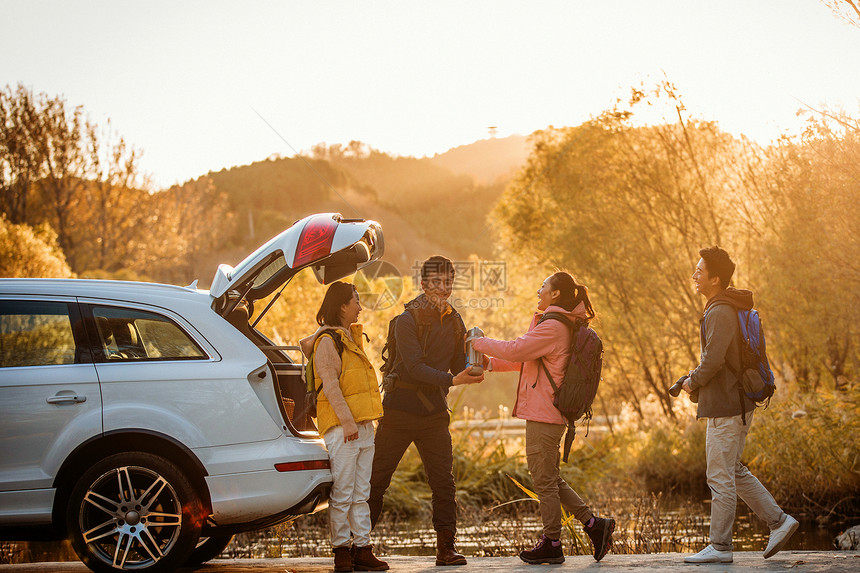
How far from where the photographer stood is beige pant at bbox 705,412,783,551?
19.1 ft

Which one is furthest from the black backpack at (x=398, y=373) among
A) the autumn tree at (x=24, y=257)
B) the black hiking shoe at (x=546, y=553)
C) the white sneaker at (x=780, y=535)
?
the autumn tree at (x=24, y=257)

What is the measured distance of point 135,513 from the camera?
525cm

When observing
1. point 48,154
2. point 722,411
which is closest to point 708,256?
point 722,411

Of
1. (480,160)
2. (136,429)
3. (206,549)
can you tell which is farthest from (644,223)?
(480,160)

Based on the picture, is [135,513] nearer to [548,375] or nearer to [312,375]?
[312,375]

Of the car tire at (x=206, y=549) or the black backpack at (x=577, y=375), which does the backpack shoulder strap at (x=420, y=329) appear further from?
the car tire at (x=206, y=549)

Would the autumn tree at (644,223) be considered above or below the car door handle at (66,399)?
above

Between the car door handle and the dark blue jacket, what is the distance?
187 cm

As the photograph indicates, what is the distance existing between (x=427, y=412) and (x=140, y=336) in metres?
1.83

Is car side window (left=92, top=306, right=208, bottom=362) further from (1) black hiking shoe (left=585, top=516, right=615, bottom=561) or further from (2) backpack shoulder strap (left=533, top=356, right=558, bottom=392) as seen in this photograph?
(1) black hiking shoe (left=585, top=516, right=615, bottom=561)

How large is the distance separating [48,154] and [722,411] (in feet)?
140

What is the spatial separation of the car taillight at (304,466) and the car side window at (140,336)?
79 cm

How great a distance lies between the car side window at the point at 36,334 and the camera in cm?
534

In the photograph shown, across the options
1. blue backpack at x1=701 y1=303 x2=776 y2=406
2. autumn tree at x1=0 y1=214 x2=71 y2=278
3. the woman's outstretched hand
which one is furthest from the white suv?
autumn tree at x1=0 y1=214 x2=71 y2=278
